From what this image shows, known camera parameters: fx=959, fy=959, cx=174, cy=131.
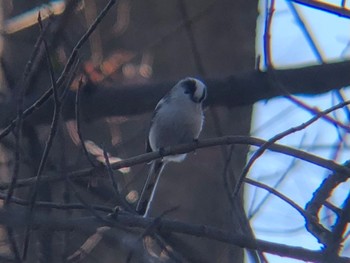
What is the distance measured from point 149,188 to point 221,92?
72 cm

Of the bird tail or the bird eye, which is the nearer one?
the bird tail

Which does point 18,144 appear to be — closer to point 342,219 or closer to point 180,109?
point 342,219

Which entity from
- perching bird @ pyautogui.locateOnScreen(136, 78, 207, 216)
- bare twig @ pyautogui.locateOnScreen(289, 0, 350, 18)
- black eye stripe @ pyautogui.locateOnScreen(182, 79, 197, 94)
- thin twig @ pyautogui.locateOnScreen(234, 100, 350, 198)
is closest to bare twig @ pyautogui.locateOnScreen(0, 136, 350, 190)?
thin twig @ pyautogui.locateOnScreen(234, 100, 350, 198)

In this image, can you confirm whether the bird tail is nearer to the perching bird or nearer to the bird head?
the perching bird

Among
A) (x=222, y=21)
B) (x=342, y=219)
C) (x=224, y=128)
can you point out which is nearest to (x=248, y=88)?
(x=224, y=128)

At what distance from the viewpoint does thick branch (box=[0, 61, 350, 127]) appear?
4836mm

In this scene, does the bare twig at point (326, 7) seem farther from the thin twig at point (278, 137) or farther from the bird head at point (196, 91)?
the bird head at point (196, 91)

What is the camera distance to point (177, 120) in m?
4.74

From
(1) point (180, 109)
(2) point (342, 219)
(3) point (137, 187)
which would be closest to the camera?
(2) point (342, 219)

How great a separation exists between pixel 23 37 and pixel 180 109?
1.17 m

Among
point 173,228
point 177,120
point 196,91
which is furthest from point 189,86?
point 173,228

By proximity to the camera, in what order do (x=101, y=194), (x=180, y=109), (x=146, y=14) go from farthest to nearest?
(x=146, y=14), (x=180, y=109), (x=101, y=194)

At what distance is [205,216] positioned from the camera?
17.6 feet

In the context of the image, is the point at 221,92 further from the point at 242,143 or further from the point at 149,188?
the point at 242,143
